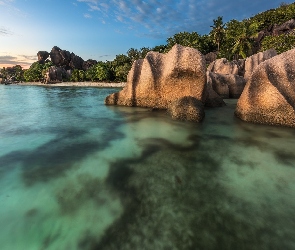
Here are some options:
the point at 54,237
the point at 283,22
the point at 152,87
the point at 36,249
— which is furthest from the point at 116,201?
the point at 283,22

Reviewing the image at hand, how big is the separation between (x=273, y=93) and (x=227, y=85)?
465 inches

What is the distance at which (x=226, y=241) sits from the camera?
9.53ft

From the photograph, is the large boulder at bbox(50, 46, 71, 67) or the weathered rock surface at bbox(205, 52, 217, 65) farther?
the large boulder at bbox(50, 46, 71, 67)

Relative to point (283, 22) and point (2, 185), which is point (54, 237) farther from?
point (283, 22)

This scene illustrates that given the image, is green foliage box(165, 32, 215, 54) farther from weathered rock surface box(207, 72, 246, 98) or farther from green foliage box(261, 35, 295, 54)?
weathered rock surface box(207, 72, 246, 98)

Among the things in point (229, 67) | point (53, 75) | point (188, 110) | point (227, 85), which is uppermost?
point (229, 67)

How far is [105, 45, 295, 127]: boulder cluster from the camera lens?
8609 mm

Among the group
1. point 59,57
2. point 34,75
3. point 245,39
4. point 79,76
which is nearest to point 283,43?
point 245,39

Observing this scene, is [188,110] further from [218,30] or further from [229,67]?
[218,30]

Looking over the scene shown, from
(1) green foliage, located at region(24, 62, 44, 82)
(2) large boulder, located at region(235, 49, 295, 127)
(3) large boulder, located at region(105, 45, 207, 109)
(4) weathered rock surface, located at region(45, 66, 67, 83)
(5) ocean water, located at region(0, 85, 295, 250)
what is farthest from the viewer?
(1) green foliage, located at region(24, 62, 44, 82)

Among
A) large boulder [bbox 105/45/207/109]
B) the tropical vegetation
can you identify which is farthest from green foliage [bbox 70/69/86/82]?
large boulder [bbox 105/45/207/109]

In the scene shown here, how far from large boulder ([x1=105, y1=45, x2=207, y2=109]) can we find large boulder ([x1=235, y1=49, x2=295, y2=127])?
9.43 ft

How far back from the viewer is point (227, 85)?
1972cm

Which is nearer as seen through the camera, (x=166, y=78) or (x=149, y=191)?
(x=149, y=191)
